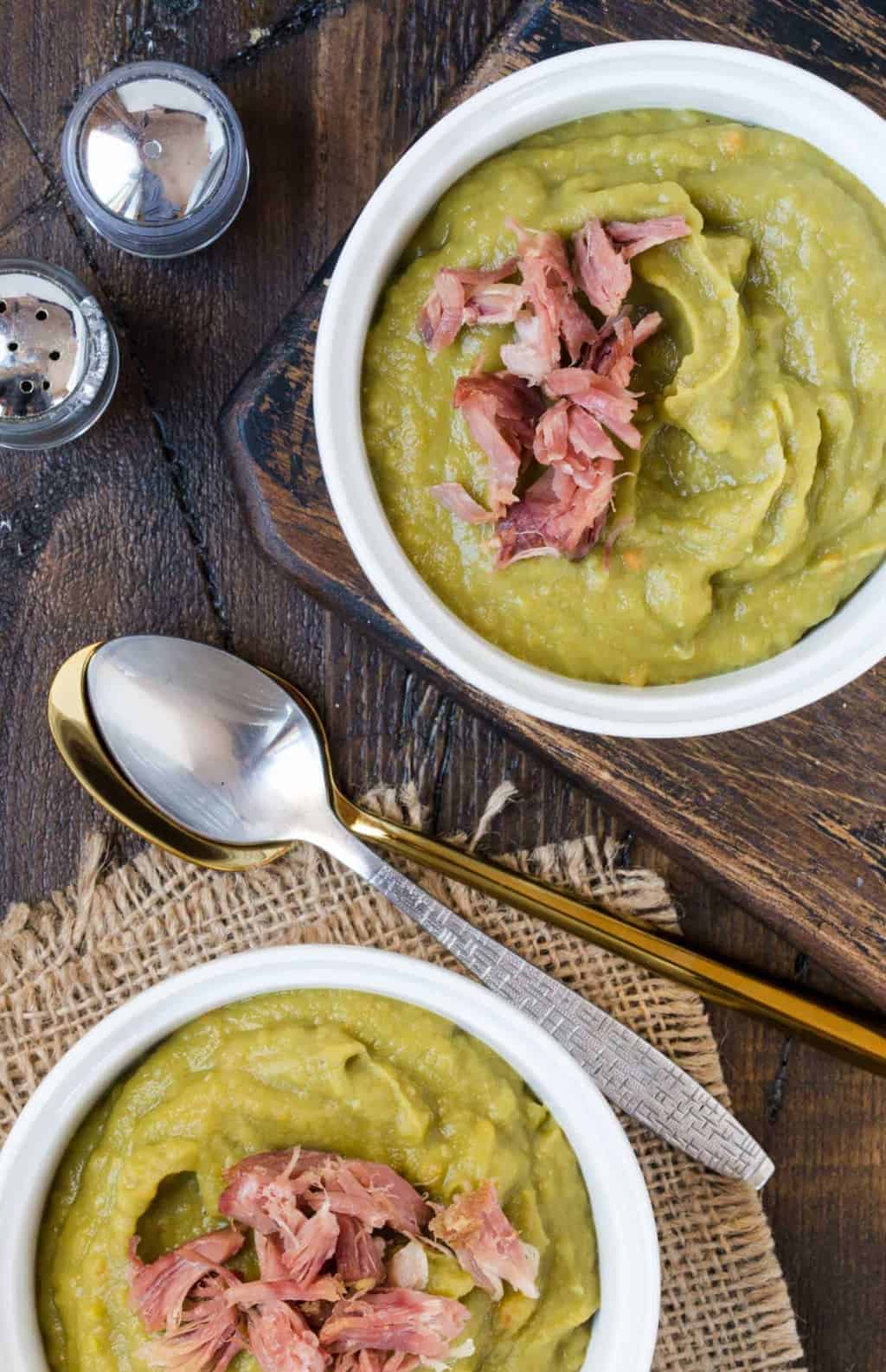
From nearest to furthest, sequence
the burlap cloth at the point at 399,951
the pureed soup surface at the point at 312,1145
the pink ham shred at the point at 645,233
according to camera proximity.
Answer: the pink ham shred at the point at 645,233 < the pureed soup surface at the point at 312,1145 < the burlap cloth at the point at 399,951

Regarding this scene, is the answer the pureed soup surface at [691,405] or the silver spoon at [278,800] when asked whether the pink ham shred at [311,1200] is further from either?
the pureed soup surface at [691,405]

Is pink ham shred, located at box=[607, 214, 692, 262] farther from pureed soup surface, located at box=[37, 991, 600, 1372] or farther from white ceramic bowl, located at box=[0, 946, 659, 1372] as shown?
pureed soup surface, located at box=[37, 991, 600, 1372]

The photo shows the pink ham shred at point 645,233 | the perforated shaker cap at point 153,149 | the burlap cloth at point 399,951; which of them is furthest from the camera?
the burlap cloth at point 399,951

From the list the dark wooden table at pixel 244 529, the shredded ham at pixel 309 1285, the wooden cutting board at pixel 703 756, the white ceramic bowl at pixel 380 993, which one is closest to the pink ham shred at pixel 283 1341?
the shredded ham at pixel 309 1285

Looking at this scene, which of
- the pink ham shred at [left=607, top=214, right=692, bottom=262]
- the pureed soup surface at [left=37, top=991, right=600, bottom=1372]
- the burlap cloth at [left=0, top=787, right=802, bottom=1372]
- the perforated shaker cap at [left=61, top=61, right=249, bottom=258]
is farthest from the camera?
the burlap cloth at [left=0, top=787, right=802, bottom=1372]

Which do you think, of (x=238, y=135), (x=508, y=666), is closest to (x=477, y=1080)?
(x=508, y=666)

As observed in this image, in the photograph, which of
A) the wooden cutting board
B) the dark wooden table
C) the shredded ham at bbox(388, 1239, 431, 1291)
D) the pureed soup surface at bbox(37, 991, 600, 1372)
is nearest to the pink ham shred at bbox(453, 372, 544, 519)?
the wooden cutting board

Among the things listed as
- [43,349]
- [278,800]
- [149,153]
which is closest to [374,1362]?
[278,800]
